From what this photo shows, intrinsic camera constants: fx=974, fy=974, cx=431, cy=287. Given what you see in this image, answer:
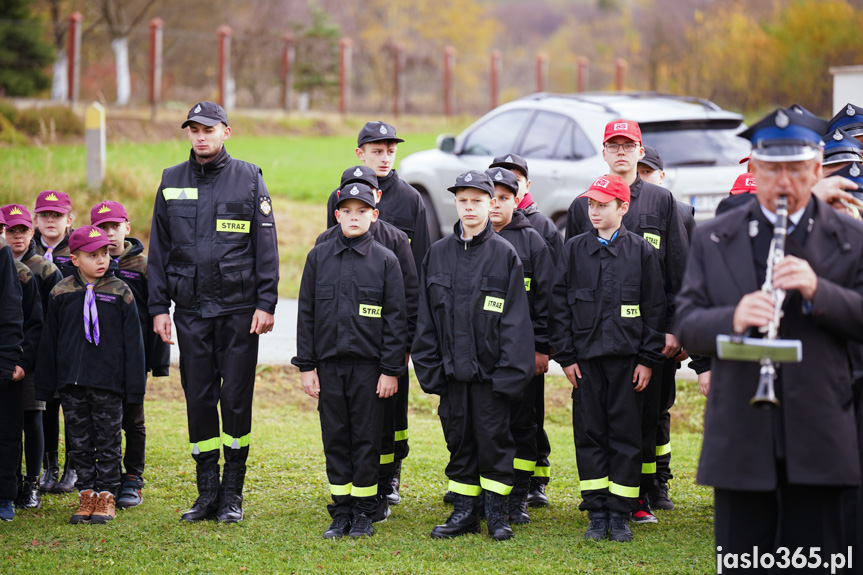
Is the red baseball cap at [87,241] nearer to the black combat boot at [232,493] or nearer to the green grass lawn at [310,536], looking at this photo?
the black combat boot at [232,493]

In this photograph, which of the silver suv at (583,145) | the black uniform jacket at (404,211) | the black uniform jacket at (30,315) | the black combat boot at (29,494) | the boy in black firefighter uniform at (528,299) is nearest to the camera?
the boy in black firefighter uniform at (528,299)

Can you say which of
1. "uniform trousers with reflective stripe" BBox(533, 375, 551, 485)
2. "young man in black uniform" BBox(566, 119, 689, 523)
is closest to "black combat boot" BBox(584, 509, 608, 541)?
"young man in black uniform" BBox(566, 119, 689, 523)

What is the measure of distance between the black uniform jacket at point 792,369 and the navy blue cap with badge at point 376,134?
10.5 ft

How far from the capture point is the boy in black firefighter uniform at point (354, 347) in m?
5.82

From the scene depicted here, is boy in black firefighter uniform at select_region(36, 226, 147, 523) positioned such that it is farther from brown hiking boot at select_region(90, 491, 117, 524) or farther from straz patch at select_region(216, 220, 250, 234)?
straz patch at select_region(216, 220, 250, 234)

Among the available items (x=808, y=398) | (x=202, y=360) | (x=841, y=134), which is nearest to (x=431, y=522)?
(x=202, y=360)

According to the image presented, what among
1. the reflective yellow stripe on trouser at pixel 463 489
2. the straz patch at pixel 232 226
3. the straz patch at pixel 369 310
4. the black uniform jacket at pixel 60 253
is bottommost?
the reflective yellow stripe on trouser at pixel 463 489

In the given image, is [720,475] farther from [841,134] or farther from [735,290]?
[841,134]

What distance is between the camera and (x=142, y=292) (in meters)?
6.64

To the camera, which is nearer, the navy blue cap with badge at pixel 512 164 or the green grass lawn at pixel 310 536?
the green grass lawn at pixel 310 536

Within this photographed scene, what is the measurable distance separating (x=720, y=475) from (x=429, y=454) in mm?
4024

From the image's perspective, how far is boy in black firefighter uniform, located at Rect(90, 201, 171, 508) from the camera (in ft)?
21.4

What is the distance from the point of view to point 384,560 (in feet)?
17.4

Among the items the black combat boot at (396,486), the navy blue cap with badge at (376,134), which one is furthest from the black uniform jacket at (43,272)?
the black combat boot at (396,486)
